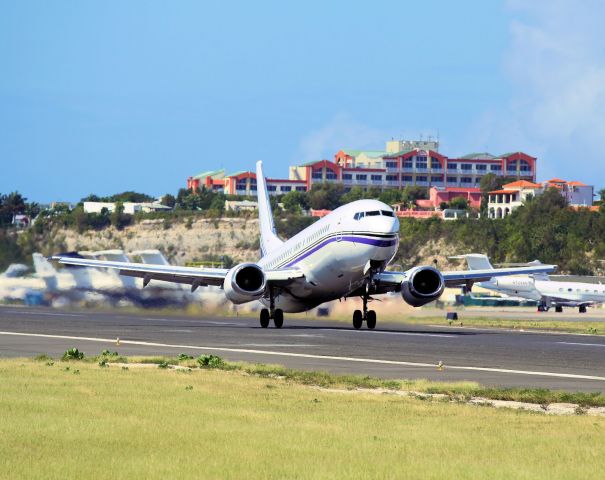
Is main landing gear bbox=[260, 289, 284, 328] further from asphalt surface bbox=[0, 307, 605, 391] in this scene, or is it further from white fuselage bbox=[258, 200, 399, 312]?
white fuselage bbox=[258, 200, 399, 312]

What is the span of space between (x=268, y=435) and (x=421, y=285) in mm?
38568

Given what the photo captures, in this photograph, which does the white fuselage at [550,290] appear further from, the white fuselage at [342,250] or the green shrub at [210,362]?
the green shrub at [210,362]

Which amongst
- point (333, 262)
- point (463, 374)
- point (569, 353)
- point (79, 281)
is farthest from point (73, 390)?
point (79, 281)

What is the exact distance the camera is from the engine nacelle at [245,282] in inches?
2208

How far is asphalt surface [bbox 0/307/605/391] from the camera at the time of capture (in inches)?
1240

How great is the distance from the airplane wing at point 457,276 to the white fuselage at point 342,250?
1.48 meters

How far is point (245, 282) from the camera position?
56.8 meters

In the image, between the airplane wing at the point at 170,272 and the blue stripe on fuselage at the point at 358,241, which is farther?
the airplane wing at the point at 170,272

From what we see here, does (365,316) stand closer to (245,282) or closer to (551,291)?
(245,282)

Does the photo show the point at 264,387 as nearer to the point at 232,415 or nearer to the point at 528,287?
the point at 232,415

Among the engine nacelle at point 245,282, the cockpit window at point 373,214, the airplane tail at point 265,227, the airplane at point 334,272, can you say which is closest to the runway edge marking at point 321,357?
the engine nacelle at point 245,282

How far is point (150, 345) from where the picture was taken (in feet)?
140

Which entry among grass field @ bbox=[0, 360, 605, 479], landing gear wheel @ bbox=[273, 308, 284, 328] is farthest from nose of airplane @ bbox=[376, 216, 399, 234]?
grass field @ bbox=[0, 360, 605, 479]

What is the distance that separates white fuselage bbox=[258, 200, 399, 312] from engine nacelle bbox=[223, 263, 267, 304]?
1827 millimetres
